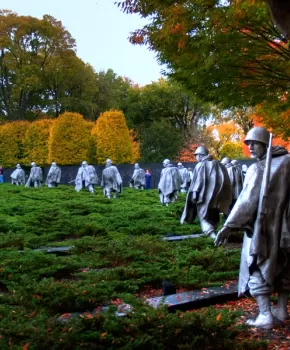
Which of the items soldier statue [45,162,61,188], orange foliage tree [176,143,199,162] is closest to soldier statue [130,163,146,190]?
soldier statue [45,162,61,188]

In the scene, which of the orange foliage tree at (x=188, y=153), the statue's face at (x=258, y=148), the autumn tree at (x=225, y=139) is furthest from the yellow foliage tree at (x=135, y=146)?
the statue's face at (x=258, y=148)

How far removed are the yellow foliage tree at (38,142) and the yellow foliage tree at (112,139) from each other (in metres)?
5.06

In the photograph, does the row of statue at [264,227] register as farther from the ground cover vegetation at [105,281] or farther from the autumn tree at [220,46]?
the autumn tree at [220,46]

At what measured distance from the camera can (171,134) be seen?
169ft

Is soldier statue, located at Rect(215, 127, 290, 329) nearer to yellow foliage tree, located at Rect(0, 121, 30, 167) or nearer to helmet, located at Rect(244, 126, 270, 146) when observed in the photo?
helmet, located at Rect(244, 126, 270, 146)

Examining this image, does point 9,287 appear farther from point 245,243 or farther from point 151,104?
point 151,104

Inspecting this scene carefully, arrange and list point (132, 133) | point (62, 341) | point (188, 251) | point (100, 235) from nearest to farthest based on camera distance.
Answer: point (62, 341)
point (188, 251)
point (100, 235)
point (132, 133)

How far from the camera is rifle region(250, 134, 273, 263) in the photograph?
4.96 meters

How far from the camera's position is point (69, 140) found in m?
48.2

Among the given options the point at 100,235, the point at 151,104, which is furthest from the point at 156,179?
the point at 100,235

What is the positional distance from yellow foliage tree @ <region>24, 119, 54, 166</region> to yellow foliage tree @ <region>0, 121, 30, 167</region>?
26.1 inches

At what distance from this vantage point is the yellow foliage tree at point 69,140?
156ft

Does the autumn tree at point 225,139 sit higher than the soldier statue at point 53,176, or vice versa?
the autumn tree at point 225,139

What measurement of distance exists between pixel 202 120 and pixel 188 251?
163ft
